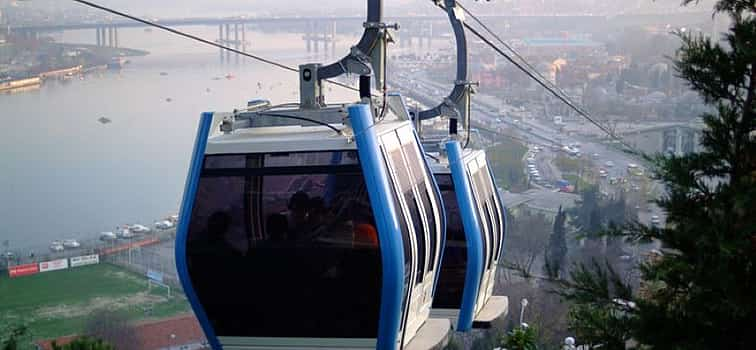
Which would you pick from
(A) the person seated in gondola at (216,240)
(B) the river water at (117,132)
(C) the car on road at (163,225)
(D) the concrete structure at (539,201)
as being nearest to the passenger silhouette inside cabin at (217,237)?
(A) the person seated in gondola at (216,240)

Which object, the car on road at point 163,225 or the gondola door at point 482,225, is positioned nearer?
the gondola door at point 482,225

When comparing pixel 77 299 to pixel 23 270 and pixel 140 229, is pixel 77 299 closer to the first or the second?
pixel 23 270

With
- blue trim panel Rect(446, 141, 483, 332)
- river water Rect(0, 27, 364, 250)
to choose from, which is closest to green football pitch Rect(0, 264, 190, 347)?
river water Rect(0, 27, 364, 250)

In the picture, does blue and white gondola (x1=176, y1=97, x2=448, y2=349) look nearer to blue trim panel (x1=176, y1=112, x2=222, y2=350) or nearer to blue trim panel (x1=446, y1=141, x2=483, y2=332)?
blue trim panel (x1=176, y1=112, x2=222, y2=350)

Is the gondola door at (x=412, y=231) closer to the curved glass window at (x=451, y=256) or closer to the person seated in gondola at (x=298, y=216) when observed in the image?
the person seated in gondola at (x=298, y=216)

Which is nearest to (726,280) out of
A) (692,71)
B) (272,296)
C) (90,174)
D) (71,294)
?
(692,71)

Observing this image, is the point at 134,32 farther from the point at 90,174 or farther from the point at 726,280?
the point at 726,280

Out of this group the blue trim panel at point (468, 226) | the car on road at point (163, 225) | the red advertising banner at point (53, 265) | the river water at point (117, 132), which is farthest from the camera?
the red advertising banner at point (53, 265)
